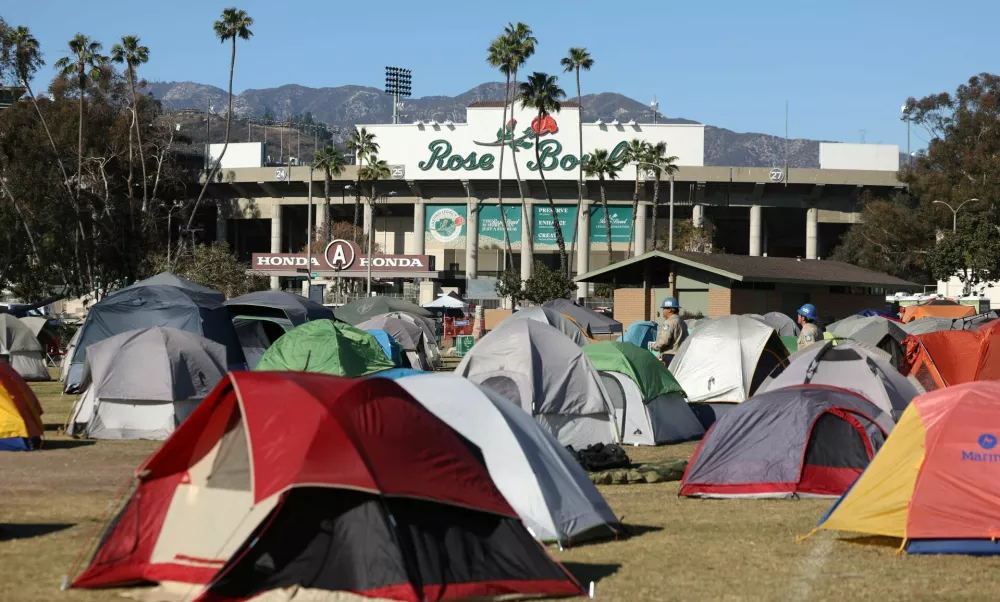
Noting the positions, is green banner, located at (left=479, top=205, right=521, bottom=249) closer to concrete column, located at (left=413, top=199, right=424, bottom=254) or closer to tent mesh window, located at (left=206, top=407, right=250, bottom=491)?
concrete column, located at (left=413, top=199, right=424, bottom=254)

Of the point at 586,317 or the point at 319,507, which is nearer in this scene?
the point at 319,507

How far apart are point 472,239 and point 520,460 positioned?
76427mm

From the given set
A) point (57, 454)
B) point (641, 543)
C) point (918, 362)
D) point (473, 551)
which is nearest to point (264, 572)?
point (473, 551)

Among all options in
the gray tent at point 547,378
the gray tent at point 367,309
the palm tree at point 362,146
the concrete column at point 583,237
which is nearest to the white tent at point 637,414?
the gray tent at point 547,378

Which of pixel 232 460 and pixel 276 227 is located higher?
pixel 276 227

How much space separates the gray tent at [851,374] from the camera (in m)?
15.6

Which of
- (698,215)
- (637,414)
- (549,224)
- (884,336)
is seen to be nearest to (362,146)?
(549,224)

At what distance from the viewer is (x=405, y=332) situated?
35.9 metres

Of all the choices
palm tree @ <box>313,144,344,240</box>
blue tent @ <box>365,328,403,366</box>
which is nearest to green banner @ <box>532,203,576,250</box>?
palm tree @ <box>313,144,344,240</box>

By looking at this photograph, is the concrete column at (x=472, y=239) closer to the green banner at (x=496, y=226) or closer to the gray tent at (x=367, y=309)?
the green banner at (x=496, y=226)

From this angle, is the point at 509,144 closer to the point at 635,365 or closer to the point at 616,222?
the point at 616,222

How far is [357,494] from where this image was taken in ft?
28.2

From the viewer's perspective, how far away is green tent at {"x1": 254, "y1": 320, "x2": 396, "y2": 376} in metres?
20.8

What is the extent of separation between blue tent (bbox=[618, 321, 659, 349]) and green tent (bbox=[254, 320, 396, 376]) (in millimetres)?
11305
